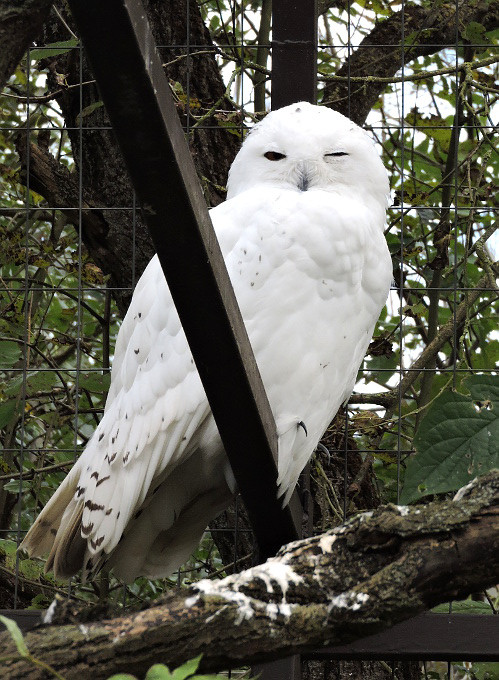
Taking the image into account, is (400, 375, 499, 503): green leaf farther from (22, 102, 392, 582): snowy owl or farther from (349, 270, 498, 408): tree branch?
(349, 270, 498, 408): tree branch

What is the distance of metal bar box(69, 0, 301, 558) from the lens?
82cm

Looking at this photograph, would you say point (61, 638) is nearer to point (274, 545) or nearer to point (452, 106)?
point (274, 545)

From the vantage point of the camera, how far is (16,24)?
0.80 meters

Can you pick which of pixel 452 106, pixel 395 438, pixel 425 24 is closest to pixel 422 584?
pixel 395 438

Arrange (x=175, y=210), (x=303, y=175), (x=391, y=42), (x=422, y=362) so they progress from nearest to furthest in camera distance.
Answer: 1. (x=175, y=210)
2. (x=303, y=175)
3. (x=422, y=362)
4. (x=391, y=42)

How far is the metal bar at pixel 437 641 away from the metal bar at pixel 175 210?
2.38 feet

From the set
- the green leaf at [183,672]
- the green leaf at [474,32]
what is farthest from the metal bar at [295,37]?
the green leaf at [183,672]

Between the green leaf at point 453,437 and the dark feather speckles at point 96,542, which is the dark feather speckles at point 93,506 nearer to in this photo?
the dark feather speckles at point 96,542

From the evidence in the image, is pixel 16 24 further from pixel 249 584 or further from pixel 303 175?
pixel 303 175

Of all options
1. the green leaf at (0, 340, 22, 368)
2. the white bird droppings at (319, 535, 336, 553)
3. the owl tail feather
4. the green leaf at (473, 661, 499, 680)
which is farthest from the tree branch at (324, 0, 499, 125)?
the white bird droppings at (319, 535, 336, 553)

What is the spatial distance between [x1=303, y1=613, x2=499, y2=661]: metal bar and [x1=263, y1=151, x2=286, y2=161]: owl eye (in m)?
0.99

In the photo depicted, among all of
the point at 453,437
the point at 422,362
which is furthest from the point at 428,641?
the point at 422,362

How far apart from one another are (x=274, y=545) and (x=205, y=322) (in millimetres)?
785

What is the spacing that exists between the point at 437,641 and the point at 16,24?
1.46 metres
